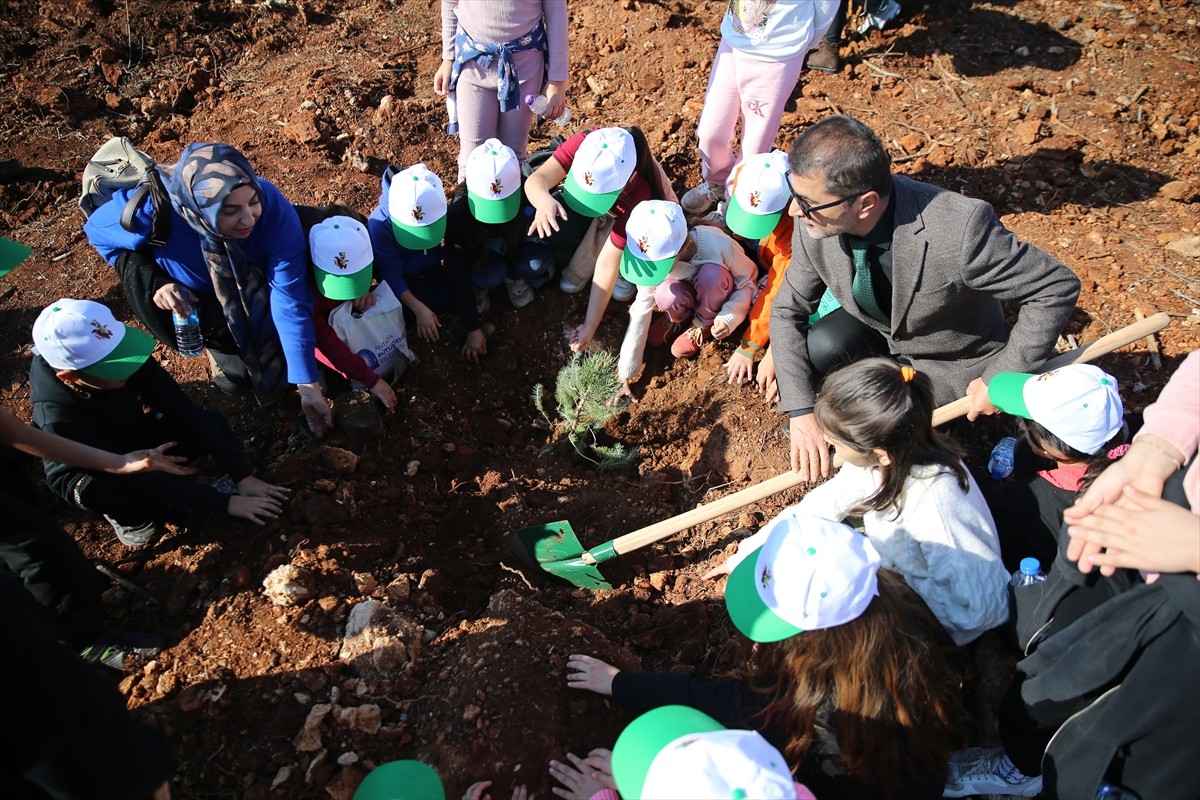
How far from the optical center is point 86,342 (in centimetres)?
252

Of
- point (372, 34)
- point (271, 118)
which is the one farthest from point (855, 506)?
point (372, 34)

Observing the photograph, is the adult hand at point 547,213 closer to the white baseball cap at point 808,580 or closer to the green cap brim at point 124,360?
the green cap brim at point 124,360

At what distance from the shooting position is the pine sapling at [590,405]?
3.48 metres

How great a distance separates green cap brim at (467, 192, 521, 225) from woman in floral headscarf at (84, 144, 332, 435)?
774 millimetres

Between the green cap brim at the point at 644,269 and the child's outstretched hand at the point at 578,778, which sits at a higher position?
the green cap brim at the point at 644,269

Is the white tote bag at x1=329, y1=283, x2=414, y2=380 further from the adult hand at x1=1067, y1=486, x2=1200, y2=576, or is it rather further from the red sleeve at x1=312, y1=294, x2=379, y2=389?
the adult hand at x1=1067, y1=486, x2=1200, y2=576

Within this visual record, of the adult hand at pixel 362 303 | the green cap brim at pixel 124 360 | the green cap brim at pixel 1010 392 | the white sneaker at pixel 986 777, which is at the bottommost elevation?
the white sneaker at pixel 986 777

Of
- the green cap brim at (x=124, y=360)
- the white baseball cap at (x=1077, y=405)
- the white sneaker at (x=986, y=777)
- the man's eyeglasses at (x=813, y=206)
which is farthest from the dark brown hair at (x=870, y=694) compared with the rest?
the green cap brim at (x=124, y=360)

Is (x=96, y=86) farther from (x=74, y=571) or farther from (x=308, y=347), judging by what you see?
(x=74, y=571)

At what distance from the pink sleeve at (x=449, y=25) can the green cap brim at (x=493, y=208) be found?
3.05 feet

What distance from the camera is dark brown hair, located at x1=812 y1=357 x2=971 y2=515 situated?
2229mm

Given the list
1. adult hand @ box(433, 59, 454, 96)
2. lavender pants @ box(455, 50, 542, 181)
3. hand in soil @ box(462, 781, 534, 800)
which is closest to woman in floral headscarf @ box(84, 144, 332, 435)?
lavender pants @ box(455, 50, 542, 181)

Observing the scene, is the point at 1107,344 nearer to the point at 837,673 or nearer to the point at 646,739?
the point at 837,673

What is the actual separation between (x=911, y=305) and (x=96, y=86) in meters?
5.27
